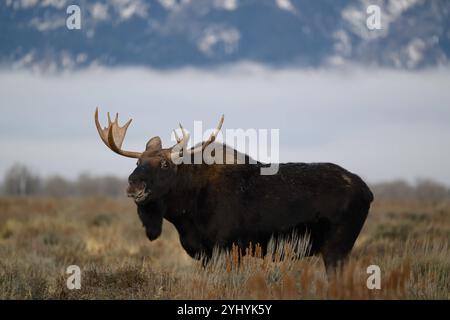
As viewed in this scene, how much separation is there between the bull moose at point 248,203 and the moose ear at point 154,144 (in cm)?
3

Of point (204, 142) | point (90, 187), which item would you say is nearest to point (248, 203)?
point (204, 142)

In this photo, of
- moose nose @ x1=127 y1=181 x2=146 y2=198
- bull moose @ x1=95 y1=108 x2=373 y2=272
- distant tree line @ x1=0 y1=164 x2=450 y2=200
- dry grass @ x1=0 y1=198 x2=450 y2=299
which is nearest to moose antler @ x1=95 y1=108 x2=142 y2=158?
bull moose @ x1=95 y1=108 x2=373 y2=272

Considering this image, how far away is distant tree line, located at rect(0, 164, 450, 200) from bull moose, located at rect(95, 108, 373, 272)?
179 ft

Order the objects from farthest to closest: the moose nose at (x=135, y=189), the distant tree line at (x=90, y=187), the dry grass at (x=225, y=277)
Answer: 1. the distant tree line at (x=90, y=187)
2. the moose nose at (x=135, y=189)
3. the dry grass at (x=225, y=277)

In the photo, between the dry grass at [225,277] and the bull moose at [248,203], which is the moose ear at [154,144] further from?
the dry grass at [225,277]

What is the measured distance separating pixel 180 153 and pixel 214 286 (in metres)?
2.07

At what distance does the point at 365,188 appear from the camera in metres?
8.71

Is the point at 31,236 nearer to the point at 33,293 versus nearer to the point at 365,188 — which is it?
the point at 33,293

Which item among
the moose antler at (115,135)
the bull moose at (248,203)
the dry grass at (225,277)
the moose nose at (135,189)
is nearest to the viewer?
the dry grass at (225,277)

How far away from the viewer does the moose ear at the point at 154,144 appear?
8.93 metres

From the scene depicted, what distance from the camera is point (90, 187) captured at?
328ft

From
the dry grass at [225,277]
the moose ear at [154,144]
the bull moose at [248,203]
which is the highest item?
the moose ear at [154,144]

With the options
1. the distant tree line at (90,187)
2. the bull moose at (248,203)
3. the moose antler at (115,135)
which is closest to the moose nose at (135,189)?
the bull moose at (248,203)
